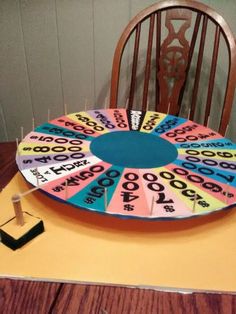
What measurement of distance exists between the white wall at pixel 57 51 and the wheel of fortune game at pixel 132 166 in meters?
0.72

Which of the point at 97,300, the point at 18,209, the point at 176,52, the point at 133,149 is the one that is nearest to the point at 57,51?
the point at 176,52

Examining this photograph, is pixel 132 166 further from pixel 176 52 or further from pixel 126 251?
pixel 176 52

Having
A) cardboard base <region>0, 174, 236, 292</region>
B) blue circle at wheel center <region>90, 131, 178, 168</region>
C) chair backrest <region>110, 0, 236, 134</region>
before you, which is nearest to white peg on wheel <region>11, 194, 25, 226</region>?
cardboard base <region>0, 174, 236, 292</region>

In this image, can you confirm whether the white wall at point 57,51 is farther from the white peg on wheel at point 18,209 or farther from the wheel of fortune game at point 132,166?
the white peg on wheel at point 18,209

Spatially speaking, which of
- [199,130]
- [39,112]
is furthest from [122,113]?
[39,112]

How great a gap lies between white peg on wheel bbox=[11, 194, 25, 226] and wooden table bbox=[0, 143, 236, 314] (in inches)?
3.8

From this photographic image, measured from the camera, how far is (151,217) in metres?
0.50

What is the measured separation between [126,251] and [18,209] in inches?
7.8

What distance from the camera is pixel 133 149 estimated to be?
2.36 feet

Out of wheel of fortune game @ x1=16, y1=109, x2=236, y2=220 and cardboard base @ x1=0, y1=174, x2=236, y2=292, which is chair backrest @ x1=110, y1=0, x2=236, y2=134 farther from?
cardboard base @ x1=0, y1=174, x2=236, y2=292

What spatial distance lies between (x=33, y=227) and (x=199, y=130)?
564mm

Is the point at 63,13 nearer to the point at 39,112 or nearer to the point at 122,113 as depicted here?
the point at 39,112

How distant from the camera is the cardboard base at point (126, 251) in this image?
45 centimetres

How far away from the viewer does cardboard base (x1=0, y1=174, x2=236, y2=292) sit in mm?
454
